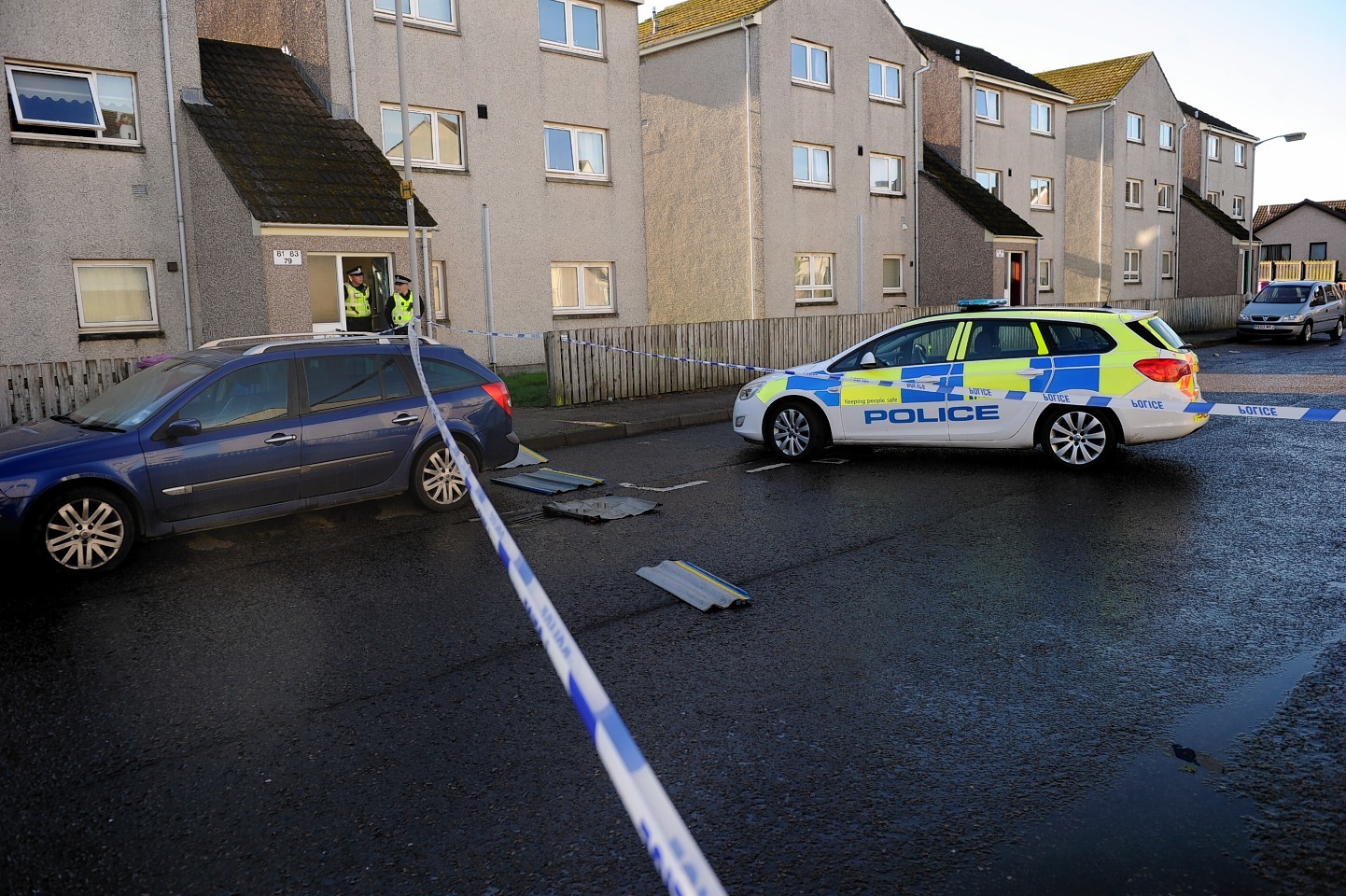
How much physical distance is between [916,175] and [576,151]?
38.0 ft

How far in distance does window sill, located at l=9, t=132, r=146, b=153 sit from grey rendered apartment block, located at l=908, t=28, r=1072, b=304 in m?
20.5

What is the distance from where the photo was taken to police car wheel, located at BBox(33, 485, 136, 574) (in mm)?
7078

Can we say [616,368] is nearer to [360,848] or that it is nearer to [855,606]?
[855,606]

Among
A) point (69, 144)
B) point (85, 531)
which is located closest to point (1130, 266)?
point (69, 144)

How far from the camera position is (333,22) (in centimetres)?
1858

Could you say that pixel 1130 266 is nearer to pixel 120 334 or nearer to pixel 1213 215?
pixel 1213 215

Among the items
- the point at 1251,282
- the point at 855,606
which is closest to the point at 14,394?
the point at 855,606

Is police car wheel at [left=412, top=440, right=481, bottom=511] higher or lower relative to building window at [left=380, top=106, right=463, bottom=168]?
lower

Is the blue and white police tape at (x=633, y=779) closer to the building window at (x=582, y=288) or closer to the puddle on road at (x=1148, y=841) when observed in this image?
the puddle on road at (x=1148, y=841)

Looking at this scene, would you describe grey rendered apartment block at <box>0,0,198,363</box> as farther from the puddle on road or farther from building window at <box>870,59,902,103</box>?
building window at <box>870,59,902,103</box>

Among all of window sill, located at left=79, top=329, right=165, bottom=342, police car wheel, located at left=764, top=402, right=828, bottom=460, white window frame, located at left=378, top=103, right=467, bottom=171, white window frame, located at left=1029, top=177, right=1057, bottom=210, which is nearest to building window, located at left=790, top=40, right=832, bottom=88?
white window frame, located at left=378, top=103, right=467, bottom=171

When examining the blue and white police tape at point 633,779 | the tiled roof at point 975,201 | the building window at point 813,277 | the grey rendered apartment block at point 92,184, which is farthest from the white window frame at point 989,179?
the blue and white police tape at point 633,779

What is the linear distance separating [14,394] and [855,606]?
11.4 metres

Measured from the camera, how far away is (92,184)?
16.2 metres
